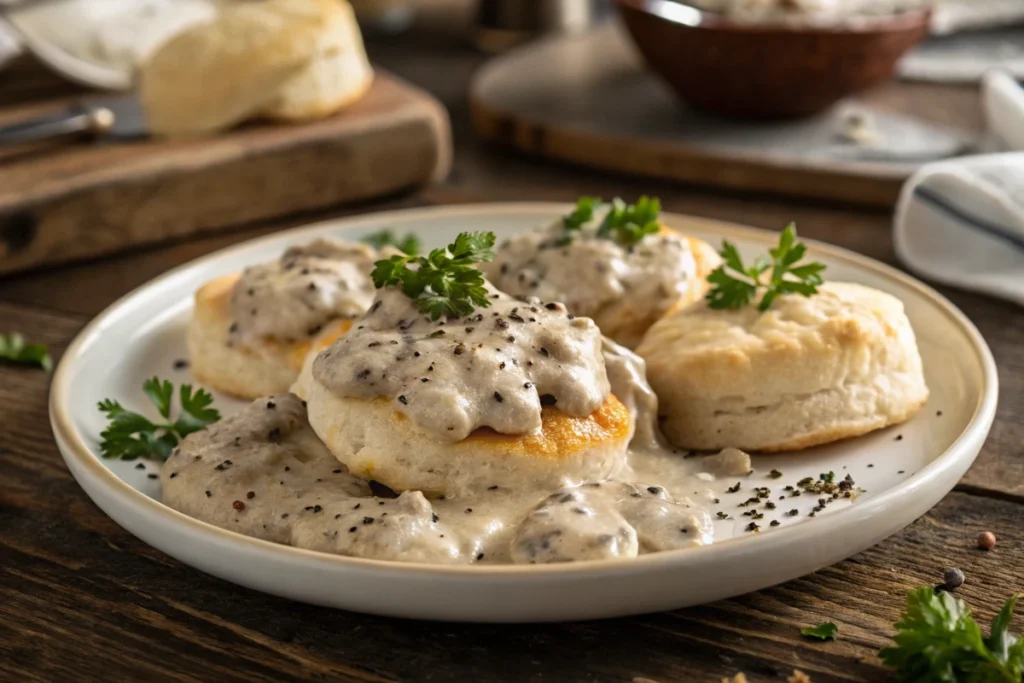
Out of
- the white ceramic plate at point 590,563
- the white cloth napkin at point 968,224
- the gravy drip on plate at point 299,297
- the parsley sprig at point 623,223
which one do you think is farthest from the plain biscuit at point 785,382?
the white cloth napkin at point 968,224

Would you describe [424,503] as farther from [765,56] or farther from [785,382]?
[765,56]

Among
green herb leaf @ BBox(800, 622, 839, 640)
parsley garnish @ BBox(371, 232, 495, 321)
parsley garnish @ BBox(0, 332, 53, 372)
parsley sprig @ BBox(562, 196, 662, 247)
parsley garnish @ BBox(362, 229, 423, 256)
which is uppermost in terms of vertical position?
parsley garnish @ BBox(371, 232, 495, 321)

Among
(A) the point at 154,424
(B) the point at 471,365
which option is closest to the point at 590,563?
(B) the point at 471,365

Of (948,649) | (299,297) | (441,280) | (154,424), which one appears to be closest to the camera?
(948,649)

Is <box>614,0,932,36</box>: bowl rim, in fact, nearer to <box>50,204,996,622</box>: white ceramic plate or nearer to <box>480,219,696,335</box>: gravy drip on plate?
<box>50,204,996,622</box>: white ceramic plate

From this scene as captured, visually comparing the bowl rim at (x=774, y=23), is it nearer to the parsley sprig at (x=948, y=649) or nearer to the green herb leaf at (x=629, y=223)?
the green herb leaf at (x=629, y=223)

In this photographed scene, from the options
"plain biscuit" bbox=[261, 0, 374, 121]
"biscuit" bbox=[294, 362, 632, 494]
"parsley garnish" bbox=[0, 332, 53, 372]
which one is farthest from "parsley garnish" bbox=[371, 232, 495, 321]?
"plain biscuit" bbox=[261, 0, 374, 121]
